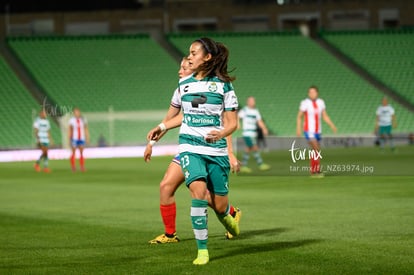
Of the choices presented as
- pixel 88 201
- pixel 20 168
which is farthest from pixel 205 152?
pixel 20 168

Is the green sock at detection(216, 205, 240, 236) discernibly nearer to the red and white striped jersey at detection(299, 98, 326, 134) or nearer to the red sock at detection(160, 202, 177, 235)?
the red sock at detection(160, 202, 177, 235)

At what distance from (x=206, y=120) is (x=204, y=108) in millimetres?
126

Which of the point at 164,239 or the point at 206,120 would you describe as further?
the point at 164,239

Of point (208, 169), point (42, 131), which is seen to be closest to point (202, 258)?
point (208, 169)

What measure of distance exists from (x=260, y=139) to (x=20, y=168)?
15.5 meters

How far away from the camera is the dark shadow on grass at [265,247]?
9945 millimetres

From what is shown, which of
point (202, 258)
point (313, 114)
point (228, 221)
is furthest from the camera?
point (313, 114)

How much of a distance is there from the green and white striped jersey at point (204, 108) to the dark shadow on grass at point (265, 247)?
1.14 metres

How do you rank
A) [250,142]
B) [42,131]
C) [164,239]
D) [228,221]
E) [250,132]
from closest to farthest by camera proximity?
[228,221], [164,239], [250,142], [250,132], [42,131]

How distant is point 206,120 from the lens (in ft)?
31.0

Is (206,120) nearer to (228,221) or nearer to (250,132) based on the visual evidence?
(228,221)

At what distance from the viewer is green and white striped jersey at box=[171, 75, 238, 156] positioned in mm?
9391

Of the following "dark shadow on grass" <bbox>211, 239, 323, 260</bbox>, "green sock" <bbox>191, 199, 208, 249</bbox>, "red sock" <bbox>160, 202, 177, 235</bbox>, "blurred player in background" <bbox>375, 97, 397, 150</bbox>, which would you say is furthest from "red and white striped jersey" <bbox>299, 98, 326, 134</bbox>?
"green sock" <bbox>191, 199, 208, 249</bbox>

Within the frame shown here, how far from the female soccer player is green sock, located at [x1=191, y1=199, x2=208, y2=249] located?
1 centimetres
